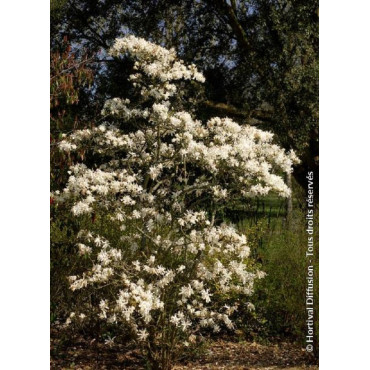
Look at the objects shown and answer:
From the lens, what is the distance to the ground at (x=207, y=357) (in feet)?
13.4

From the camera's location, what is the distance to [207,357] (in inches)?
166

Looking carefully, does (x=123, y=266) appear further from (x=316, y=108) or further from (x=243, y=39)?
(x=243, y=39)

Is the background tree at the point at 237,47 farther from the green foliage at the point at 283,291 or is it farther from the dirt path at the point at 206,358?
the dirt path at the point at 206,358

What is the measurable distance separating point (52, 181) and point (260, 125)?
6.98ft

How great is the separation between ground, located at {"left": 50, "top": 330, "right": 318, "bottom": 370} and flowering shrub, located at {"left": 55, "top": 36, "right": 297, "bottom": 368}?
295 mm

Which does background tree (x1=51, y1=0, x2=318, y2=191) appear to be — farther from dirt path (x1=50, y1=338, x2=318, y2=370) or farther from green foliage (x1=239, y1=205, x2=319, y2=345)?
dirt path (x1=50, y1=338, x2=318, y2=370)

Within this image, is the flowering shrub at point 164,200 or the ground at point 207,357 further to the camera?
the ground at point 207,357

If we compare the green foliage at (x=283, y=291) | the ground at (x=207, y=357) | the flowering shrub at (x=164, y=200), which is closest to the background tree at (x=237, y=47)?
the green foliage at (x=283, y=291)

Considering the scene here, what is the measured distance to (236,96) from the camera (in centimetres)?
571

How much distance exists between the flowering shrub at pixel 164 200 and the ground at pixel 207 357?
0.30m

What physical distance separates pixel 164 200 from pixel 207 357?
1358 mm

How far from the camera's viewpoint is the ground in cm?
407

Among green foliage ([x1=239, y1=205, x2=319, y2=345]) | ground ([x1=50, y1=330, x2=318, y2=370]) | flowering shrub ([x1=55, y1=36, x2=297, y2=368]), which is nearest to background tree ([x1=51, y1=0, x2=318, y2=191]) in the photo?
green foliage ([x1=239, y1=205, x2=319, y2=345])
